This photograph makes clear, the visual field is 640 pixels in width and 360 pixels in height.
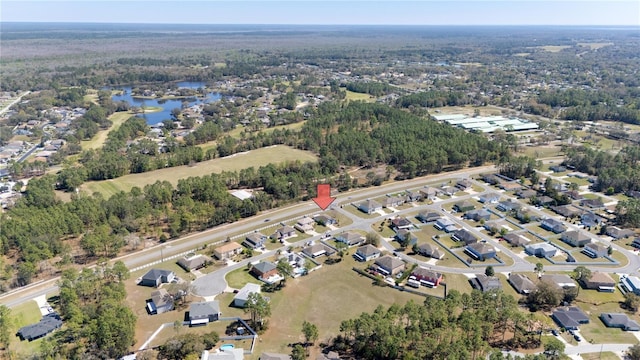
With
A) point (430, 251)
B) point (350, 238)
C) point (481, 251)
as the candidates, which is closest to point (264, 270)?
point (350, 238)

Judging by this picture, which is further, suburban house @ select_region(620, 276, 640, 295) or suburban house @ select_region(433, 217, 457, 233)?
suburban house @ select_region(433, 217, 457, 233)

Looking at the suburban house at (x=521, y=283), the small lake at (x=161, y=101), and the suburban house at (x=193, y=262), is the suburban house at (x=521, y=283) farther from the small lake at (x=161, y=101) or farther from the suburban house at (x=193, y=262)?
the small lake at (x=161, y=101)

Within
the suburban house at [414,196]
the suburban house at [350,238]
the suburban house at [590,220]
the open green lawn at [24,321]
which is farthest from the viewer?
Result: the suburban house at [414,196]

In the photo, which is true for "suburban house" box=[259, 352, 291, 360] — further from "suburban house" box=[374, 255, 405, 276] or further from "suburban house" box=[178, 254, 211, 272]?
"suburban house" box=[178, 254, 211, 272]

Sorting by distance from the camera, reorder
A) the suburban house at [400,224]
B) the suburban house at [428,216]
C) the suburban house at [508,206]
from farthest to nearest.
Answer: the suburban house at [508,206], the suburban house at [428,216], the suburban house at [400,224]

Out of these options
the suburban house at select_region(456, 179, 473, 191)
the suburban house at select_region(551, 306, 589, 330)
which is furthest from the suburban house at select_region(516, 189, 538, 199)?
the suburban house at select_region(551, 306, 589, 330)

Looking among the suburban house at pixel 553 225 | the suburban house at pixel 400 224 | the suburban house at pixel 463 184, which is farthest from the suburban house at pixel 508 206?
the suburban house at pixel 400 224
